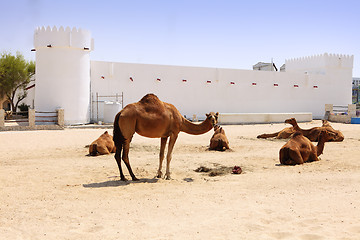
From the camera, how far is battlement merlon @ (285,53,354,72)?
125 ft

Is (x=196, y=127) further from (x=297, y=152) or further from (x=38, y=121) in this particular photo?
(x=38, y=121)

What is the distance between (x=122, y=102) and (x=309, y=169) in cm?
2038

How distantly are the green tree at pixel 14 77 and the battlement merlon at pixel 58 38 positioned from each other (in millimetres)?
12003

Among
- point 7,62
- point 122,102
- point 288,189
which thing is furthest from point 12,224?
point 7,62

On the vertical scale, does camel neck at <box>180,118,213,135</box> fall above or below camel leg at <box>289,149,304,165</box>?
above

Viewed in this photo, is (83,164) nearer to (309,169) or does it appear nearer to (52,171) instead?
(52,171)

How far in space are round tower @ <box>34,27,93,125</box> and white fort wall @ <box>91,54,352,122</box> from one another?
7.84 ft

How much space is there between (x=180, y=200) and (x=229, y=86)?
90.4 ft

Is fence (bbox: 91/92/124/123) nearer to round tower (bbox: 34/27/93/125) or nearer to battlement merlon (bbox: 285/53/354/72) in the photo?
round tower (bbox: 34/27/93/125)

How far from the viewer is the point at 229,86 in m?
32.9

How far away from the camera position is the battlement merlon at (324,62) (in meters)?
38.1

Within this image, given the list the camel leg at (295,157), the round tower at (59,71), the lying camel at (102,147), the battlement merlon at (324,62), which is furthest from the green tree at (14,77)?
the camel leg at (295,157)

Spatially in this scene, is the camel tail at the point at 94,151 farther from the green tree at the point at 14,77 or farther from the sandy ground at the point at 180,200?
the green tree at the point at 14,77

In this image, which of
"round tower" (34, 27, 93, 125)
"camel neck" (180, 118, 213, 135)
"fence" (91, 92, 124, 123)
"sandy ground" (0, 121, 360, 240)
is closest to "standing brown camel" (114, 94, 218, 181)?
"camel neck" (180, 118, 213, 135)
